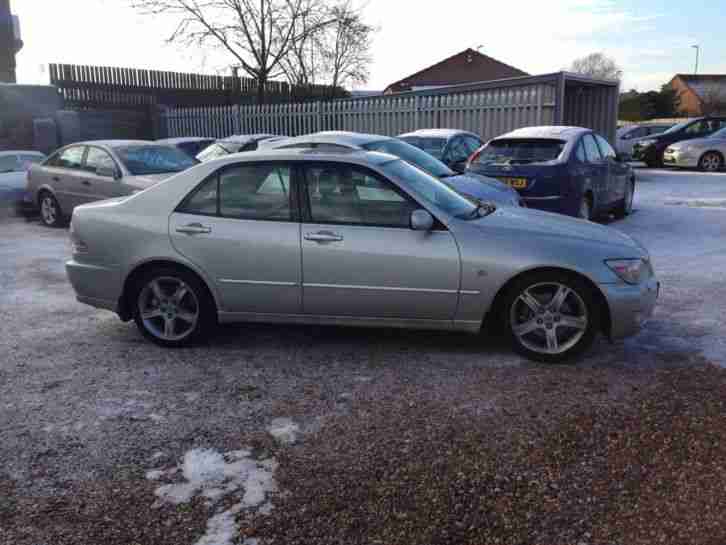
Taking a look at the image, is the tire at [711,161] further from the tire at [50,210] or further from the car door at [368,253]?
the car door at [368,253]

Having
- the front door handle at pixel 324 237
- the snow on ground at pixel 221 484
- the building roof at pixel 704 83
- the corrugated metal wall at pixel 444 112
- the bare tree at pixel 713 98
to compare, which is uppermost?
the building roof at pixel 704 83

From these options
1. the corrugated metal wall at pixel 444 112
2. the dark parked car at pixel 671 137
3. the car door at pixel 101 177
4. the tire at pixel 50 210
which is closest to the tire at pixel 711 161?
the dark parked car at pixel 671 137

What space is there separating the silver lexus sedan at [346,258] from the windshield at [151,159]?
5.25 meters

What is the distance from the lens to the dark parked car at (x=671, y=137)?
23141mm

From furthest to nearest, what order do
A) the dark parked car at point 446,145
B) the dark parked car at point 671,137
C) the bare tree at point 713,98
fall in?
the bare tree at point 713,98 < the dark parked car at point 671,137 < the dark parked car at point 446,145

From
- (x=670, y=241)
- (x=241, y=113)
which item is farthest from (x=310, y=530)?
(x=241, y=113)

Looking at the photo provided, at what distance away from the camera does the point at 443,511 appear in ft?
10.5

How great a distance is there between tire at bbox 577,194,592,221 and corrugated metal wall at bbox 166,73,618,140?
5204 mm

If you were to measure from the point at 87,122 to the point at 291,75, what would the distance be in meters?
10.9

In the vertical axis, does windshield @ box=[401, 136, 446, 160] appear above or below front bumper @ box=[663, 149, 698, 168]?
above

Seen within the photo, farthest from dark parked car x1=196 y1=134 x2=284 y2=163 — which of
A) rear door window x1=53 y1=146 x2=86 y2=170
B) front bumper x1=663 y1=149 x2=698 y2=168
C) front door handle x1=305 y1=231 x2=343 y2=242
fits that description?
front bumper x1=663 y1=149 x2=698 y2=168

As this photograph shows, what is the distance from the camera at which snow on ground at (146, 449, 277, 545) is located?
124 inches

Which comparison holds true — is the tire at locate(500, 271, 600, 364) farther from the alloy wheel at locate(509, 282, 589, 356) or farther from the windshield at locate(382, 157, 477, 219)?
the windshield at locate(382, 157, 477, 219)

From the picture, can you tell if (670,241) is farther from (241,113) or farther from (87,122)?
(87,122)
